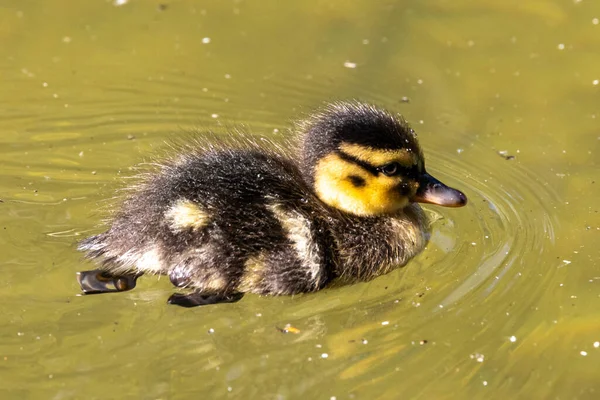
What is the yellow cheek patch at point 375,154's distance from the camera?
2.97 metres

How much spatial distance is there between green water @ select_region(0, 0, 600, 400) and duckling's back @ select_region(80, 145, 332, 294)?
86 mm

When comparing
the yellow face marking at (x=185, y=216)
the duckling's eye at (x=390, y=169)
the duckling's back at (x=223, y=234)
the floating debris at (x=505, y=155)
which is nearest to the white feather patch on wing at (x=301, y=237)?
the duckling's back at (x=223, y=234)

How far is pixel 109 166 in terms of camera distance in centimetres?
357

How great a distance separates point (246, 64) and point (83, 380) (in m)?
2.04

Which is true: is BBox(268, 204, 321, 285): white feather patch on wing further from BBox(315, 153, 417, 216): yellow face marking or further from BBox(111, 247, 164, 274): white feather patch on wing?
BBox(111, 247, 164, 274): white feather patch on wing

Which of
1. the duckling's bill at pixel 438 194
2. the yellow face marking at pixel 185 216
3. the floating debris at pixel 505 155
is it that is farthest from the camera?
the floating debris at pixel 505 155

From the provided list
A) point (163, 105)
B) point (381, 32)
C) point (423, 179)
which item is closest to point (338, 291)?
point (423, 179)

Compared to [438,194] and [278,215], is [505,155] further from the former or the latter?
[278,215]

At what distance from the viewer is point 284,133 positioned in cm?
361

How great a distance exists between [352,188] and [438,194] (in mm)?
302

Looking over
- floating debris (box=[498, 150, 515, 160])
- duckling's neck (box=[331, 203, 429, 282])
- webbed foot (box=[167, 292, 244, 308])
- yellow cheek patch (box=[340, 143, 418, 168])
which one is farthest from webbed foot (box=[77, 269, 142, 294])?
floating debris (box=[498, 150, 515, 160])

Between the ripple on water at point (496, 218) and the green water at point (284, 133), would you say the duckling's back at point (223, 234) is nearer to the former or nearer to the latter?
the green water at point (284, 133)

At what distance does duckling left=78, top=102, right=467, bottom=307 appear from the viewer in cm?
285

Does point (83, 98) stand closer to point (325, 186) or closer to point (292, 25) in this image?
point (292, 25)
